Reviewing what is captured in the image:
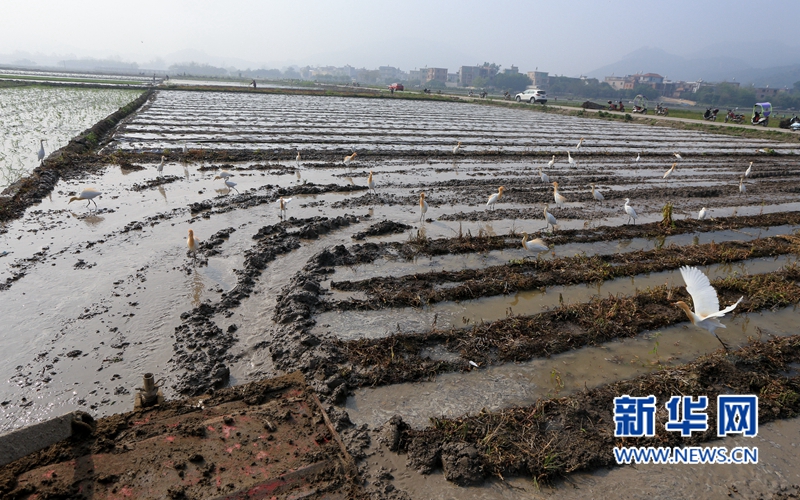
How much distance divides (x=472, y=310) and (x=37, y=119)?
25.7 meters

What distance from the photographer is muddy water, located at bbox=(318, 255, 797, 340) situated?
19.5ft

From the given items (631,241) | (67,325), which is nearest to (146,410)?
(67,325)

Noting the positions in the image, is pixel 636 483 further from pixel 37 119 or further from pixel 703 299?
pixel 37 119

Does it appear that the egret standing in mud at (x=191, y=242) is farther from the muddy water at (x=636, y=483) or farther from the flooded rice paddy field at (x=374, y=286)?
the muddy water at (x=636, y=483)

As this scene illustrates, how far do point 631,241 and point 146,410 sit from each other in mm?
9685

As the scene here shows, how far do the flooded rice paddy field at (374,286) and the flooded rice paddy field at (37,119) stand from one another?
284 cm

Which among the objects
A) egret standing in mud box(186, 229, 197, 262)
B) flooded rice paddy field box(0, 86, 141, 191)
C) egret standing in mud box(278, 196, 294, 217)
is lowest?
egret standing in mud box(186, 229, 197, 262)

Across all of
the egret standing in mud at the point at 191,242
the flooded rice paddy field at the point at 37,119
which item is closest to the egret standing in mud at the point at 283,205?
the egret standing in mud at the point at 191,242

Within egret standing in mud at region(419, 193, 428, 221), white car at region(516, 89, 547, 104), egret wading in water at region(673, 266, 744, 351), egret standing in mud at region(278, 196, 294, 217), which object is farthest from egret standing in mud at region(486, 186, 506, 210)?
white car at region(516, 89, 547, 104)

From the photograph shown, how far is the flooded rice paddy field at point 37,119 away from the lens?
13.7 metres

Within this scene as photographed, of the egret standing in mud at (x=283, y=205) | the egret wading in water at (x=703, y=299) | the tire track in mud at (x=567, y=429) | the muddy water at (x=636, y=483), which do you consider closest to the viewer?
the muddy water at (x=636, y=483)

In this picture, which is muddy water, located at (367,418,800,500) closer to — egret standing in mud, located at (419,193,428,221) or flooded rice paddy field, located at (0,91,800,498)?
flooded rice paddy field, located at (0,91,800,498)

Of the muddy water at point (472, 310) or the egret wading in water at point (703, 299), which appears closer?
the egret wading in water at point (703, 299)

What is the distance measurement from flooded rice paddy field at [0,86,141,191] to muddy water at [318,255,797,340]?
11.3 metres
